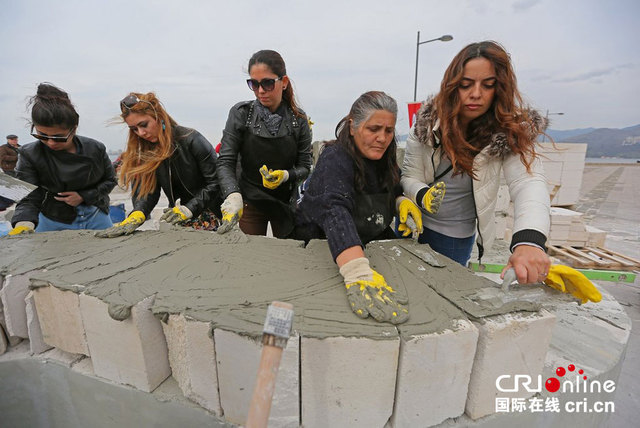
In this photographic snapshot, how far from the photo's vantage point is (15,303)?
1.64 meters

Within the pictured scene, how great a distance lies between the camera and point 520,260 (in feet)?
4.32

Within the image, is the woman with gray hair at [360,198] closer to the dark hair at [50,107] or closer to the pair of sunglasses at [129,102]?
the pair of sunglasses at [129,102]

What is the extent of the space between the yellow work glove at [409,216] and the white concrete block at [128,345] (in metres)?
1.32

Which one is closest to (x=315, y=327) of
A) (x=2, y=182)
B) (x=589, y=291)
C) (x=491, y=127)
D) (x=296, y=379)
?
(x=296, y=379)

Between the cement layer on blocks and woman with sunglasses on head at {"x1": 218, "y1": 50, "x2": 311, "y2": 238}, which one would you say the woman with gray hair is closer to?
the cement layer on blocks

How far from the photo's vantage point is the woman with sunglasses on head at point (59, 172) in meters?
2.07

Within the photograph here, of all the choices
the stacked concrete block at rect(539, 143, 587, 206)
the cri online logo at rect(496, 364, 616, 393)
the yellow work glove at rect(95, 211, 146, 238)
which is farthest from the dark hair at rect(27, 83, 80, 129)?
the stacked concrete block at rect(539, 143, 587, 206)

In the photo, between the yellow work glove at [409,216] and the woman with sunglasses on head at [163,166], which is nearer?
the yellow work glove at [409,216]

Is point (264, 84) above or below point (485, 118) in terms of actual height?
above

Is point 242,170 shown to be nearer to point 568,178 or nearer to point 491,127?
point 491,127

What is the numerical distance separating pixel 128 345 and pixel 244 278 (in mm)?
559

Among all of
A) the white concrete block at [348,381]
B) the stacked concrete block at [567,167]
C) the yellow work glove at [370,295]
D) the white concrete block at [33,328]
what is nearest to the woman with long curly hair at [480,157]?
the yellow work glove at [370,295]

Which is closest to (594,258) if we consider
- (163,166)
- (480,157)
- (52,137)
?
(480,157)

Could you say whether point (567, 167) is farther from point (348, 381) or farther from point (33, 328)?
point (33, 328)
